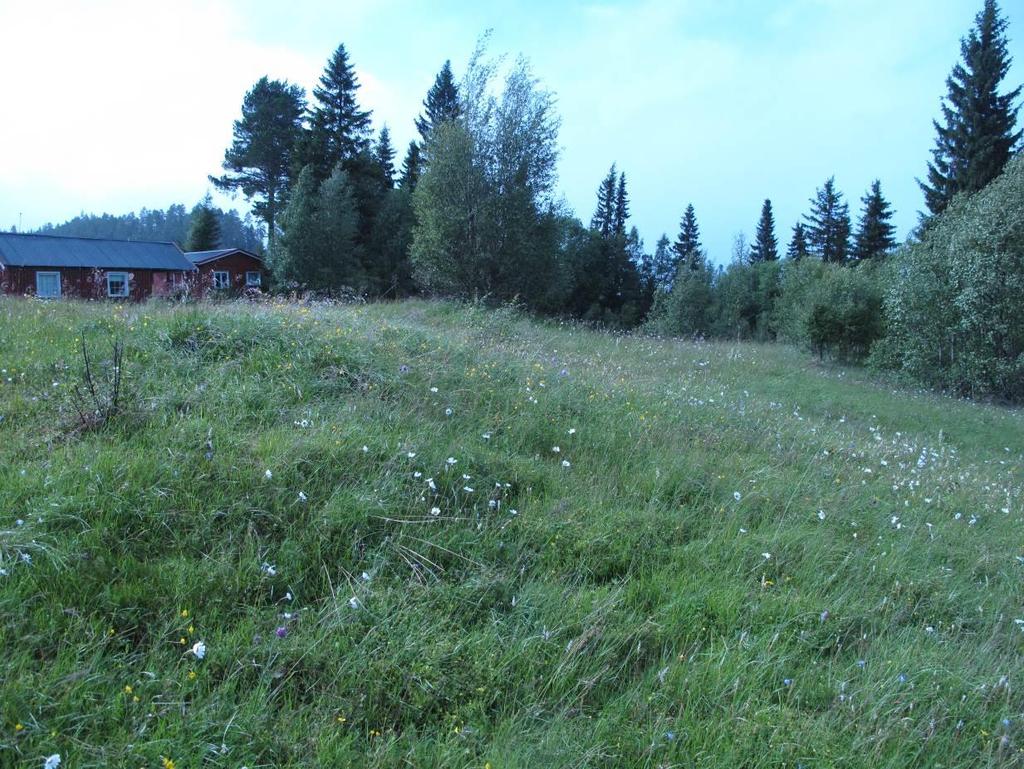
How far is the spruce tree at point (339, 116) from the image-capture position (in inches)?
1397

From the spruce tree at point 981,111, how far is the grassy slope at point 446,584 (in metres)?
31.2

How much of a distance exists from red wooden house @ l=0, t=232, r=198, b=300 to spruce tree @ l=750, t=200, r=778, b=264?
171ft

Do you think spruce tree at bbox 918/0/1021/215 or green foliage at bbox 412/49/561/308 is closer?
green foliage at bbox 412/49/561/308

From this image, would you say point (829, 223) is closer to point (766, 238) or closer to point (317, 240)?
point (766, 238)

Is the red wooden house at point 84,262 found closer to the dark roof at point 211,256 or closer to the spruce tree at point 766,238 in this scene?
the dark roof at point 211,256

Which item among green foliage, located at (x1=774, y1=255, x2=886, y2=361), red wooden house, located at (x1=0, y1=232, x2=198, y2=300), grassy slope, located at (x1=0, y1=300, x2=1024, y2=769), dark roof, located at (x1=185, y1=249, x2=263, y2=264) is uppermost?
dark roof, located at (x1=185, y1=249, x2=263, y2=264)

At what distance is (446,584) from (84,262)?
32.0m

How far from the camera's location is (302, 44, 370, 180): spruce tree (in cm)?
3548

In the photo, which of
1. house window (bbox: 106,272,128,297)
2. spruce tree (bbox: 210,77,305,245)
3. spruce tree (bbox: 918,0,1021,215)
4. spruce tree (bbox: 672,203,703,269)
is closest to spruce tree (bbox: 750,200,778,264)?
spruce tree (bbox: 672,203,703,269)

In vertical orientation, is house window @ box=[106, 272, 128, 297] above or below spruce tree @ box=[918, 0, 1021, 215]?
below

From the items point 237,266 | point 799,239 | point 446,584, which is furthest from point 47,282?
point 799,239

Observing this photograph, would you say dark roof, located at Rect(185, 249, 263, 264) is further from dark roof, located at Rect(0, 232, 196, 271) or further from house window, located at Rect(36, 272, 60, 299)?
house window, located at Rect(36, 272, 60, 299)

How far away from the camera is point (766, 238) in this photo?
211 ft

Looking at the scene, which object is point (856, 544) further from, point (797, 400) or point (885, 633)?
point (797, 400)
